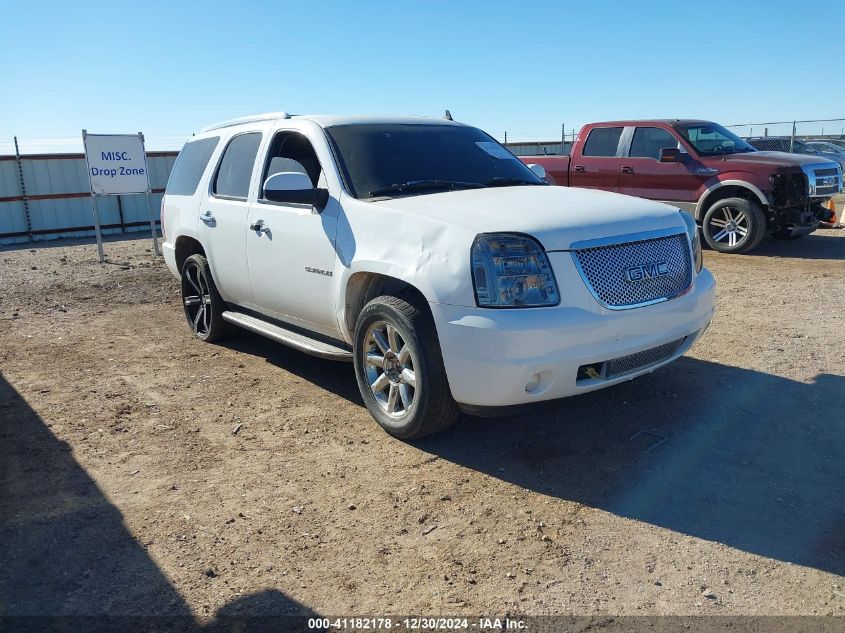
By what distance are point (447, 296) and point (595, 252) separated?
2.70 ft

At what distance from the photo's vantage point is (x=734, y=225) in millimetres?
10523

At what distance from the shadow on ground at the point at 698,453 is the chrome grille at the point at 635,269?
0.86 meters

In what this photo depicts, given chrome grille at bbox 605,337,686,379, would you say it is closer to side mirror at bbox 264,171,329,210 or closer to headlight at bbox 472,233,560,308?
headlight at bbox 472,233,560,308

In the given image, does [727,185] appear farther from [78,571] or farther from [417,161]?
[78,571]

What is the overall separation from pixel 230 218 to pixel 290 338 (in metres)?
1.23

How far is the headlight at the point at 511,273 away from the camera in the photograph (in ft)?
11.7

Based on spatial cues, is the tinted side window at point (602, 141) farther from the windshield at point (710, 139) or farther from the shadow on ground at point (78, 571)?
the shadow on ground at point (78, 571)

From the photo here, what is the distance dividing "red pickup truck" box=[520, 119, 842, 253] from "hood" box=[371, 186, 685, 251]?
18.2 feet

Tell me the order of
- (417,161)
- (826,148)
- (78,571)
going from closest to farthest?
1. (78,571)
2. (417,161)
3. (826,148)

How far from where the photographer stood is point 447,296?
366 cm

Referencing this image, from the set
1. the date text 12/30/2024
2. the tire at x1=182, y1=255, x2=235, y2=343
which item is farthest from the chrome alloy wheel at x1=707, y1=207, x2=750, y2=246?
the date text 12/30/2024

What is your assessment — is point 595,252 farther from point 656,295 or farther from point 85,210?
point 85,210

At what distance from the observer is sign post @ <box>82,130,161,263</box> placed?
12602 mm

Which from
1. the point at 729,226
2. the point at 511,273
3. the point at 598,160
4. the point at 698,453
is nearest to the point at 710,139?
the point at 729,226
